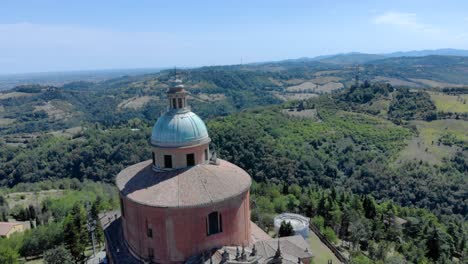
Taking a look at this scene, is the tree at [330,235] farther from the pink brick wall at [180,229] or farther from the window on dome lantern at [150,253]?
the window on dome lantern at [150,253]

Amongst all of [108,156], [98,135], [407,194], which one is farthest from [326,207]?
[98,135]

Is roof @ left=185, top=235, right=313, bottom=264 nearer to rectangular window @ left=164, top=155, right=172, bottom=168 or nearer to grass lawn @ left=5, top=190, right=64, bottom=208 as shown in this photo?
rectangular window @ left=164, top=155, right=172, bottom=168

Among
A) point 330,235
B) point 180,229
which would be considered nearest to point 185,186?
point 180,229

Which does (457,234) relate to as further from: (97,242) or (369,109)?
(369,109)

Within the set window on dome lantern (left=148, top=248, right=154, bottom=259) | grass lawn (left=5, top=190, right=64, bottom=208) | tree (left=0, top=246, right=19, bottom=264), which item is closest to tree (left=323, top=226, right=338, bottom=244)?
window on dome lantern (left=148, top=248, right=154, bottom=259)

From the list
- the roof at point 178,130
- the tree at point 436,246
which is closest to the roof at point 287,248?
the roof at point 178,130
